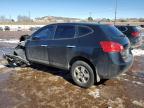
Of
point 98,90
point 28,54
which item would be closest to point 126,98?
point 98,90

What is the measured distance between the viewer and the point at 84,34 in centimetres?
598

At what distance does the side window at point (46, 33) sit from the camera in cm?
696

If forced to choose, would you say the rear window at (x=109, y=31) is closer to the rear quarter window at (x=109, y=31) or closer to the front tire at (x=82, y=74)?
the rear quarter window at (x=109, y=31)

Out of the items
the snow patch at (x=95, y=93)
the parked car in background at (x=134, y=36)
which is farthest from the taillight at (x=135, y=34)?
the snow patch at (x=95, y=93)

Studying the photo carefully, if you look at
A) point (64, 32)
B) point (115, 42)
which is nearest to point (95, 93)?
point (115, 42)

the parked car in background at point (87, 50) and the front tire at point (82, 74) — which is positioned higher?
the parked car in background at point (87, 50)

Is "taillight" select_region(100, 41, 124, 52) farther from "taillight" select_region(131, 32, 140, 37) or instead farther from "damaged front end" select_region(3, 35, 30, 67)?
"taillight" select_region(131, 32, 140, 37)

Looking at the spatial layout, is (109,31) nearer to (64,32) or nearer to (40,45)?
(64,32)

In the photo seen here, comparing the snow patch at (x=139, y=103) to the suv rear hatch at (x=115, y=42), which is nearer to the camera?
the snow patch at (x=139, y=103)

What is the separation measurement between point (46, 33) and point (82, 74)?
2.02 m

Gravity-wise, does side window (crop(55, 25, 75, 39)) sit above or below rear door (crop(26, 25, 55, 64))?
above

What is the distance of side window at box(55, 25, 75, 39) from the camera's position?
20.7 feet

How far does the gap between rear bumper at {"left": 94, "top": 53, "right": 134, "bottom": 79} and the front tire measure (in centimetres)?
30

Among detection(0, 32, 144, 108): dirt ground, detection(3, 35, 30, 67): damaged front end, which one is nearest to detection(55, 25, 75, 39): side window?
detection(0, 32, 144, 108): dirt ground
